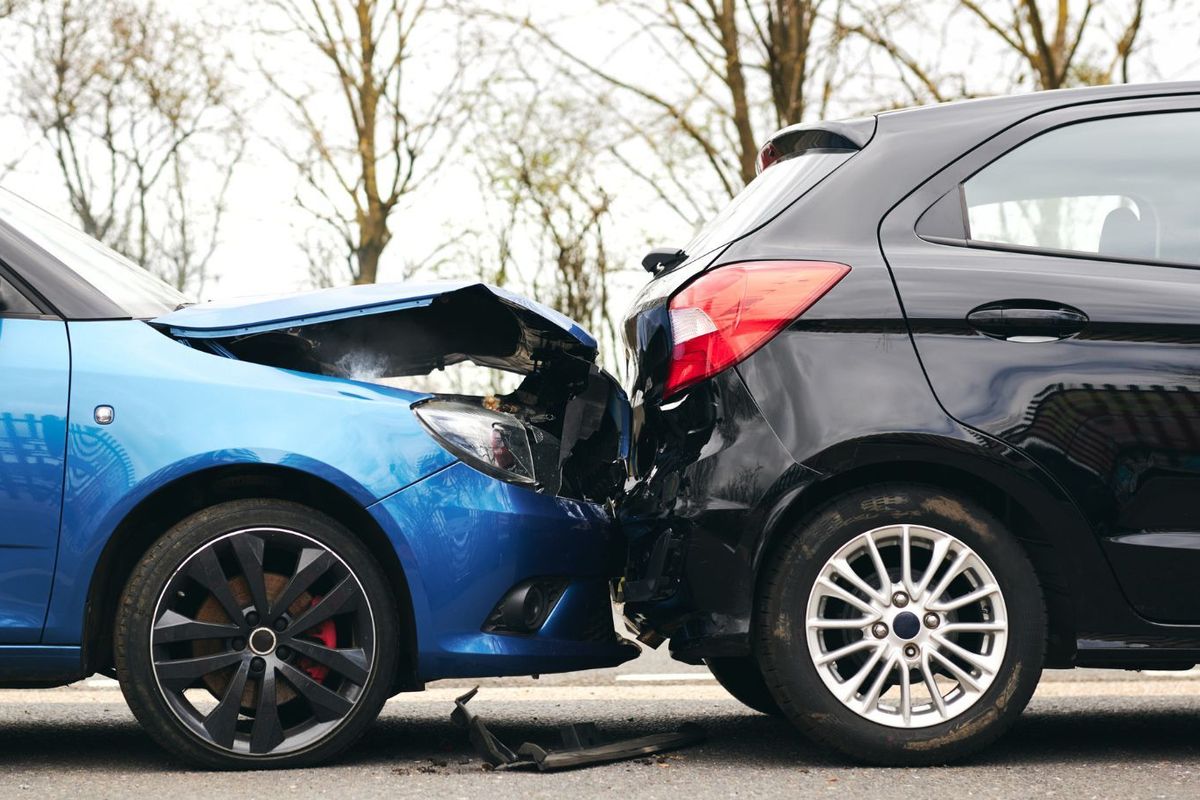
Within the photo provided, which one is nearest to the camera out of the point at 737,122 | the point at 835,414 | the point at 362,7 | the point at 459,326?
the point at 835,414

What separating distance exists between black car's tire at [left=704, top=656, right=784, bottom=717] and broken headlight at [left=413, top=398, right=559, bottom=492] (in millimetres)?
986

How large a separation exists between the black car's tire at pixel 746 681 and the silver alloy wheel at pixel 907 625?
1.00 m

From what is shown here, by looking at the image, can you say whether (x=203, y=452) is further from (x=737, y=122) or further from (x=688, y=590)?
(x=737, y=122)

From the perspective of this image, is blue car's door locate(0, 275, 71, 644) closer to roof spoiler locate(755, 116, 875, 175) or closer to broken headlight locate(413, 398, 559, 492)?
broken headlight locate(413, 398, 559, 492)

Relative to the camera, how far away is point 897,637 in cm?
364

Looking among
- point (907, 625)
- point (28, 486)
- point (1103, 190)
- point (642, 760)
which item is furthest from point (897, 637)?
point (28, 486)

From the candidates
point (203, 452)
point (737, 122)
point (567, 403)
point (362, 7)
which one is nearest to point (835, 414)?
point (567, 403)

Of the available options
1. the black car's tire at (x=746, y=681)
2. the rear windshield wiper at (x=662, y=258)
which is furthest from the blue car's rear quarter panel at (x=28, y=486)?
the black car's tire at (x=746, y=681)

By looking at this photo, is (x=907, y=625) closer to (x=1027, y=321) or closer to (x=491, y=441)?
(x=1027, y=321)

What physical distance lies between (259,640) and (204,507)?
1.41 feet

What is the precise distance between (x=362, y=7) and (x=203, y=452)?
1807 cm

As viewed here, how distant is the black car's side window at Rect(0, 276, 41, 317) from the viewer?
3836 mm

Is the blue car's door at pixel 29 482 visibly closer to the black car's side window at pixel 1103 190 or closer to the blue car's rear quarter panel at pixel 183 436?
the blue car's rear quarter panel at pixel 183 436

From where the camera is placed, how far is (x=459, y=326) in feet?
14.4
